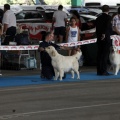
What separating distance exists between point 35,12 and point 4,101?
20579 millimetres

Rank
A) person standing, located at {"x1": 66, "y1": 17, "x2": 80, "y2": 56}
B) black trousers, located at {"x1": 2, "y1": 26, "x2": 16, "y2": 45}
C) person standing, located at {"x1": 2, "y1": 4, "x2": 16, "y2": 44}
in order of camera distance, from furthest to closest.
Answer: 1. person standing, located at {"x1": 2, "y1": 4, "x2": 16, "y2": 44}
2. black trousers, located at {"x1": 2, "y1": 26, "x2": 16, "y2": 45}
3. person standing, located at {"x1": 66, "y1": 17, "x2": 80, "y2": 56}

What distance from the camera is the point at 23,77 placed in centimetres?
1755

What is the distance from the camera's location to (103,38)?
17625mm

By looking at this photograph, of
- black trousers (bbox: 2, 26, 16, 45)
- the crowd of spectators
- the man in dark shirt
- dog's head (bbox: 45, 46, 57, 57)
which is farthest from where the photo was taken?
black trousers (bbox: 2, 26, 16, 45)

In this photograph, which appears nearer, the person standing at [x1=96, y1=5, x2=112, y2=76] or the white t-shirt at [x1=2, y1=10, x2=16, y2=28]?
the person standing at [x1=96, y1=5, x2=112, y2=76]

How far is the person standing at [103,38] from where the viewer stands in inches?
690

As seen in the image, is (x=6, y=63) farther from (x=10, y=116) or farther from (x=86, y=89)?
(x=10, y=116)

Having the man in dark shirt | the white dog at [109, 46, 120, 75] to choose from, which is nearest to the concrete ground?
the man in dark shirt

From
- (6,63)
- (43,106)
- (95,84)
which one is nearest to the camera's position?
(43,106)

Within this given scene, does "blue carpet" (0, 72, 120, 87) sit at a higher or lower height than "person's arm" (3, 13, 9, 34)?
lower

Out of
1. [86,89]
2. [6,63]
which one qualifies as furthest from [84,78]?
[6,63]

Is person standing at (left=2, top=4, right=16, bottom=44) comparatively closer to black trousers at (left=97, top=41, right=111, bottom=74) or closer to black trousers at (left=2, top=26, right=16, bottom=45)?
black trousers at (left=2, top=26, right=16, bottom=45)

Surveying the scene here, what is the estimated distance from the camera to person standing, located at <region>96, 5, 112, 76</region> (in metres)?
17.5

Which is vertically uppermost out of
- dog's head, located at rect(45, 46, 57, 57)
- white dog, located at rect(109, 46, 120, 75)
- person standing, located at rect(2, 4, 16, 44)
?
person standing, located at rect(2, 4, 16, 44)
